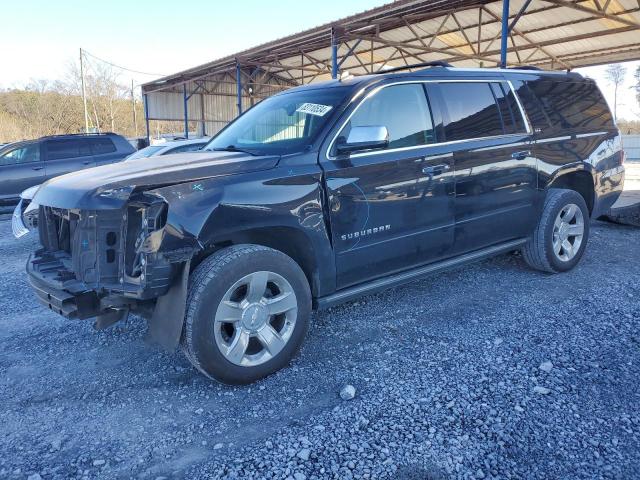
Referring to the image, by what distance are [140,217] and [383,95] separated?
2005 millimetres

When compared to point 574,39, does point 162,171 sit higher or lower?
lower

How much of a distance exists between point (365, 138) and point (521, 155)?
1.92 meters

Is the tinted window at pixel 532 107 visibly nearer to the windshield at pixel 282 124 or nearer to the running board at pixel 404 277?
the running board at pixel 404 277

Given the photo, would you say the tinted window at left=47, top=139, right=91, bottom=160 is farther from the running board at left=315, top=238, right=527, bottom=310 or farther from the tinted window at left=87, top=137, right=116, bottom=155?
the running board at left=315, top=238, right=527, bottom=310

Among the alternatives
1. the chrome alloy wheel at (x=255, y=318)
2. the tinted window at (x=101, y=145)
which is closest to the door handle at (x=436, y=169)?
the chrome alloy wheel at (x=255, y=318)

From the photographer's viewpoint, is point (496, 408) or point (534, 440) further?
point (496, 408)

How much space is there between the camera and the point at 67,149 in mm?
10906

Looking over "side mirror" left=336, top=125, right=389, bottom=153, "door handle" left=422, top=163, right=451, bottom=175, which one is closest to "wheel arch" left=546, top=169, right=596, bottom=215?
"door handle" left=422, top=163, right=451, bottom=175

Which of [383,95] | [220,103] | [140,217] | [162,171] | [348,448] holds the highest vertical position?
[220,103]

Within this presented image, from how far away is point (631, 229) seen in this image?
723 cm

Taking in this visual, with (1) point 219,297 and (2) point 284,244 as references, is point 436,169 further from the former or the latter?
(1) point 219,297

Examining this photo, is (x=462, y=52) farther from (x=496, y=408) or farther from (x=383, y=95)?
(x=496, y=408)

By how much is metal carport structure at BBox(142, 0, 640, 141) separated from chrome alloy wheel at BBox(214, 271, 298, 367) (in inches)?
367

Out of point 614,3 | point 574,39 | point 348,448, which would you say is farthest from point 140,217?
point 574,39
